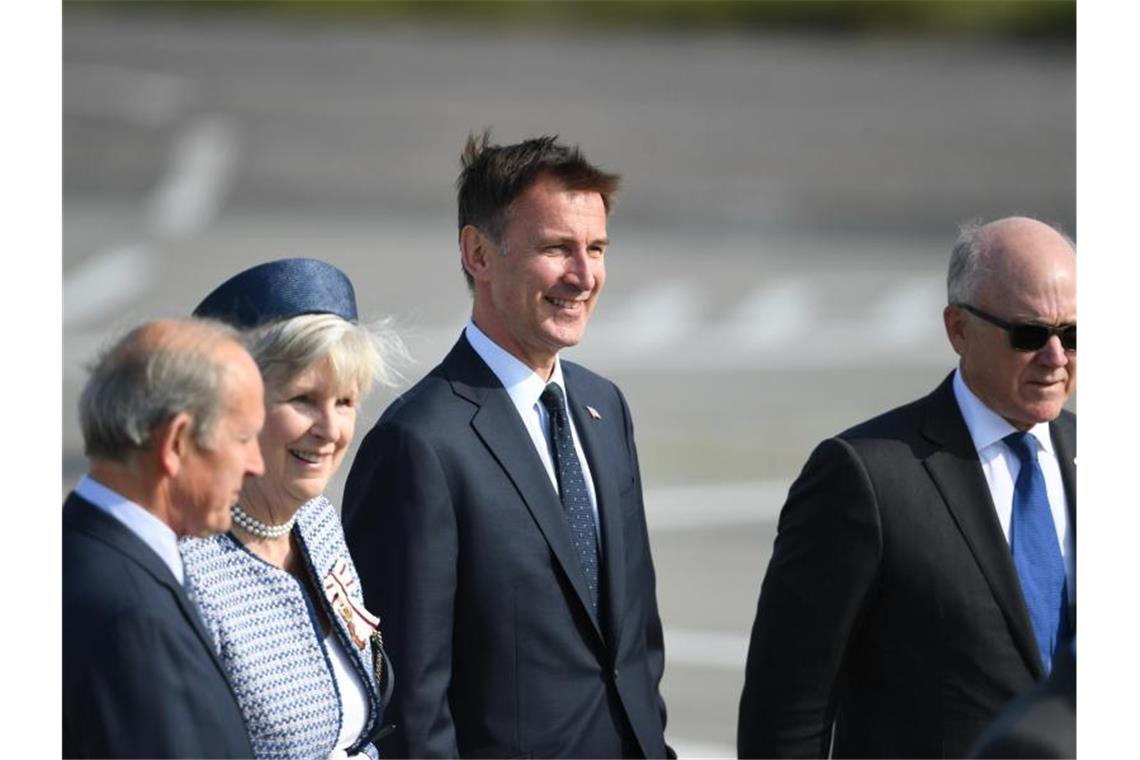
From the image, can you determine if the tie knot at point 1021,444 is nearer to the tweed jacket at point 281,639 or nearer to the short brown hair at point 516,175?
the short brown hair at point 516,175

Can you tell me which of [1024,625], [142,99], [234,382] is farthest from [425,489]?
[142,99]

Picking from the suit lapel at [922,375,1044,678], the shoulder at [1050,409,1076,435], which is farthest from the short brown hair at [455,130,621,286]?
the shoulder at [1050,409,1076,435]

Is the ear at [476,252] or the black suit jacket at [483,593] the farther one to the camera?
the ear at [476,252]

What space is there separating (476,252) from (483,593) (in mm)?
829

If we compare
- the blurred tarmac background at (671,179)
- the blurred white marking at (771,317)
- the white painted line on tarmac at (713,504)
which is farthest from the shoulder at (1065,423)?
the blurred white marking at (771,317)

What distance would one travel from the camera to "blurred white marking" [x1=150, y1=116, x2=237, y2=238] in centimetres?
2162

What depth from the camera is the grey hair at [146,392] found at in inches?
132

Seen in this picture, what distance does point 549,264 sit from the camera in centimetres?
463

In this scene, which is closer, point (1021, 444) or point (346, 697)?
point (346, 697)

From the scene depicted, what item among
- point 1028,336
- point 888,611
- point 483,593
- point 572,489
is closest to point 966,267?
point 1028,336

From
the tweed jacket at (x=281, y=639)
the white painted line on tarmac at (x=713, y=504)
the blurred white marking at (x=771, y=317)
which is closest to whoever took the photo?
the tweed jacket at (x=281, y=639)

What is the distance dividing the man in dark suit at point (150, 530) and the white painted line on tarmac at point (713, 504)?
9014mm

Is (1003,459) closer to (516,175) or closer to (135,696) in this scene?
(516,175)

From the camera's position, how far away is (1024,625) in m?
4.47
